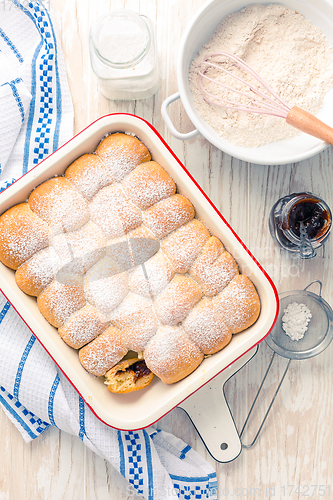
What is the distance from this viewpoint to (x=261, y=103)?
0.99 metres

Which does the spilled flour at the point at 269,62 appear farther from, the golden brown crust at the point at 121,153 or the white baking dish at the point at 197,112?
the golden brown crust at the point at 121,153

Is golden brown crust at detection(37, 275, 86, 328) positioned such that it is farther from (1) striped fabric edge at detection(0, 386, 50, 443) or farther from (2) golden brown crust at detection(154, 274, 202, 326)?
(1) striped fabric edge at detection(0, 386, 50, 443)

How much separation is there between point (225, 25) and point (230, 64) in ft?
0.40

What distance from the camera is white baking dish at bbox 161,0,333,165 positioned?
3.20 ft

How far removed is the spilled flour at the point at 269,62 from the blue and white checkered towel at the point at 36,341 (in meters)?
0.47

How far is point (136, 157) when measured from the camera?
1.01m

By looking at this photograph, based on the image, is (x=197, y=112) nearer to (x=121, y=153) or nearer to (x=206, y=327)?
(x=121, y=153)

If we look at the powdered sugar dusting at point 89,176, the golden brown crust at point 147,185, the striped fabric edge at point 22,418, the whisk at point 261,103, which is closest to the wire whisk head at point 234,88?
the whisk at point 261,103

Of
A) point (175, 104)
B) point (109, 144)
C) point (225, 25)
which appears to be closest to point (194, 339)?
point (109, 144)

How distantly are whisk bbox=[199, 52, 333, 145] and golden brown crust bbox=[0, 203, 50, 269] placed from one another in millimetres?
591

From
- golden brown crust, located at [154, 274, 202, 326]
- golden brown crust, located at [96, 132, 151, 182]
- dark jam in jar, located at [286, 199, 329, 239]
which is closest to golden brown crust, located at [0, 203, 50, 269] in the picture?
golden brown crust, located at [96, 132, 151, 182]

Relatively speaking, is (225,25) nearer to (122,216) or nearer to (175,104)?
(175,104)

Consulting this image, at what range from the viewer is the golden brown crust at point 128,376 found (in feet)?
3.34

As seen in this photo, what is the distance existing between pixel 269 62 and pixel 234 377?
3.16 feet
